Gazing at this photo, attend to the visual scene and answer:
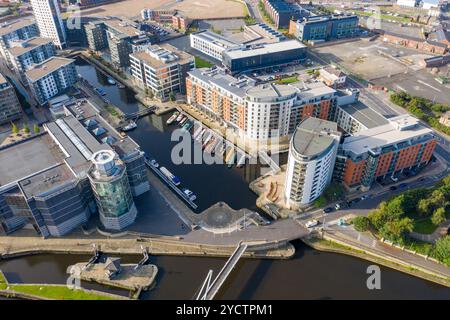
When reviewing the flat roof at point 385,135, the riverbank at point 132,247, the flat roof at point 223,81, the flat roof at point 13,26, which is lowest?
the riverbank at point 132,247

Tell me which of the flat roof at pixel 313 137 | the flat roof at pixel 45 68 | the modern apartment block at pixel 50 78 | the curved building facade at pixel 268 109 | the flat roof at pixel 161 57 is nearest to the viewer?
the flat roof at pixel 313 137

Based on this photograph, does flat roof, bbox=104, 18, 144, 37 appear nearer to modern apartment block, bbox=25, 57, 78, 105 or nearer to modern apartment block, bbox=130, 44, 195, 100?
modern apartment block, bbox=130, 44, 195, 100

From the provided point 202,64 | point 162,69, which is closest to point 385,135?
point 162,69

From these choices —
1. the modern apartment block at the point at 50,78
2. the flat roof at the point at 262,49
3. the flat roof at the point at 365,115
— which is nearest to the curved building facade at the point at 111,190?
the modern apartment block at the point at 50,78

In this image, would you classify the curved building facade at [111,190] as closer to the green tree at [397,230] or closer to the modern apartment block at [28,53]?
the green tree at [397,230]

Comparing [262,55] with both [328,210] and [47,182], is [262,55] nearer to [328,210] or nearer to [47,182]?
[328,210]

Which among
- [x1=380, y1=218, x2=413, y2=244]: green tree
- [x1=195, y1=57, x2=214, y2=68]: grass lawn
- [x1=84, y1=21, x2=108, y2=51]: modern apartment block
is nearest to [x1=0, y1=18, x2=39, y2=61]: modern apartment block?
[x1=84, y1=21, x2=108, y2=51]: modern apartment block
